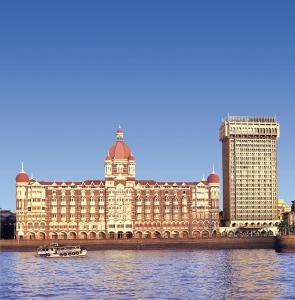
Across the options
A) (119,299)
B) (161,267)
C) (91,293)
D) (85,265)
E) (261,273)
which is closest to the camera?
(119,299)

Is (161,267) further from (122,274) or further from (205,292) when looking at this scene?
(205,292)

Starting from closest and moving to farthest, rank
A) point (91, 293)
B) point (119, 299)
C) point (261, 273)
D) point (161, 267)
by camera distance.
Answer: point (119, 299)
point (91, 293)
point (261, 273)
point (161, 267)

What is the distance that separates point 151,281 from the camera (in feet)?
393

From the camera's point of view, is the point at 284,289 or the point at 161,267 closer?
the point at 284,289

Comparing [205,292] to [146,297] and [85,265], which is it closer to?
[146,297]

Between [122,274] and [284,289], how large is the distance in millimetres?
36090

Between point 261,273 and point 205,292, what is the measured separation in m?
30.7

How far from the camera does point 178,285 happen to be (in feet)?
374

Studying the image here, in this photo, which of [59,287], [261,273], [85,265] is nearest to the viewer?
[59,287]

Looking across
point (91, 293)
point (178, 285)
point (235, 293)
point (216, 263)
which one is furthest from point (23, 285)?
point (216, 263)

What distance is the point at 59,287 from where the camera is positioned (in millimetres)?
112312

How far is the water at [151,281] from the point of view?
103 m

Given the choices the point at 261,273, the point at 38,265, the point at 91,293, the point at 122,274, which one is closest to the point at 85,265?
the point at 38,265

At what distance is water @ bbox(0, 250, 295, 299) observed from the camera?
102688 mm
